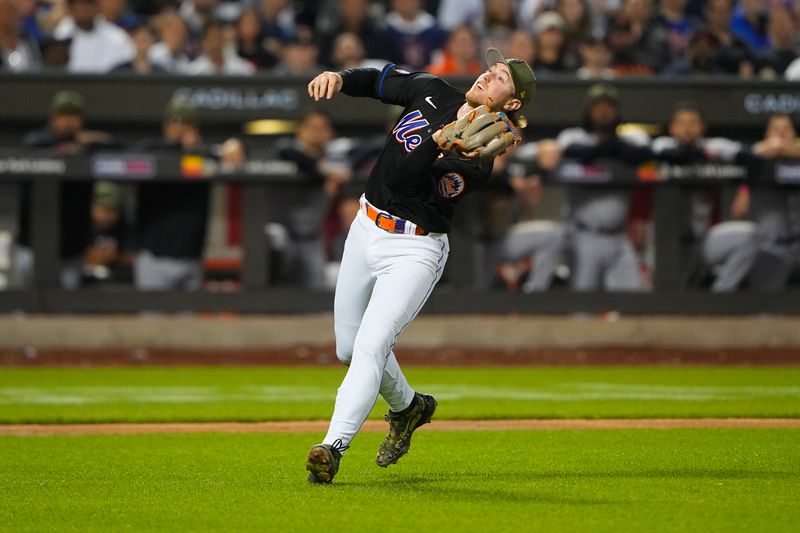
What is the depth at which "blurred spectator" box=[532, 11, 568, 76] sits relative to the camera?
14.3 metres

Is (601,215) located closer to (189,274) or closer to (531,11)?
(531,11)

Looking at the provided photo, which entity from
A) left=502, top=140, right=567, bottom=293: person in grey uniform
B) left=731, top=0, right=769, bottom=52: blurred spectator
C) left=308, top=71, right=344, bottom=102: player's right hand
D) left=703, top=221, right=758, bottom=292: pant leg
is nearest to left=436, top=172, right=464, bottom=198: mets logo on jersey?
left=308, top=71, right=344, bottom=102: player's right hand

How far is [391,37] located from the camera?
1463 centimetres

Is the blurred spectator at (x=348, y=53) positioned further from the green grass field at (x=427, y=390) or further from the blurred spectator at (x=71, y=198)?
the green grass field at (x=427, y=390)

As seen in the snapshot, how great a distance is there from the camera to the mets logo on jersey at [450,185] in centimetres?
591

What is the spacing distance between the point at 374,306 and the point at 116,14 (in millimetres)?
9960

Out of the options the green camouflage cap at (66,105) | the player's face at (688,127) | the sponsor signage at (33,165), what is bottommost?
the sponsor signage at (33,165)

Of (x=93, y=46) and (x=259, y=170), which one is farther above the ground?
(x=93, y=46)

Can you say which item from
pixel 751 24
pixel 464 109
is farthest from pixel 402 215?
pixel 751 24

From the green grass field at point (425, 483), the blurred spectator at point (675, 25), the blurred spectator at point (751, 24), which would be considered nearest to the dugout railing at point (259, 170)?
the blurred spectator at point (675, 25)

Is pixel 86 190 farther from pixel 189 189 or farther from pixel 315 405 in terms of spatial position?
pixel 315 405

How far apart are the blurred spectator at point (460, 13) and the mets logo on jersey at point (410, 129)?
960 centimetres

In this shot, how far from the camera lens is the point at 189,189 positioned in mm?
12945

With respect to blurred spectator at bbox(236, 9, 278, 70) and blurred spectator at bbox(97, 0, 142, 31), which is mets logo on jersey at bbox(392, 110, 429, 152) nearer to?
blurred spectator at bbox(236, 9, 278, 70)
